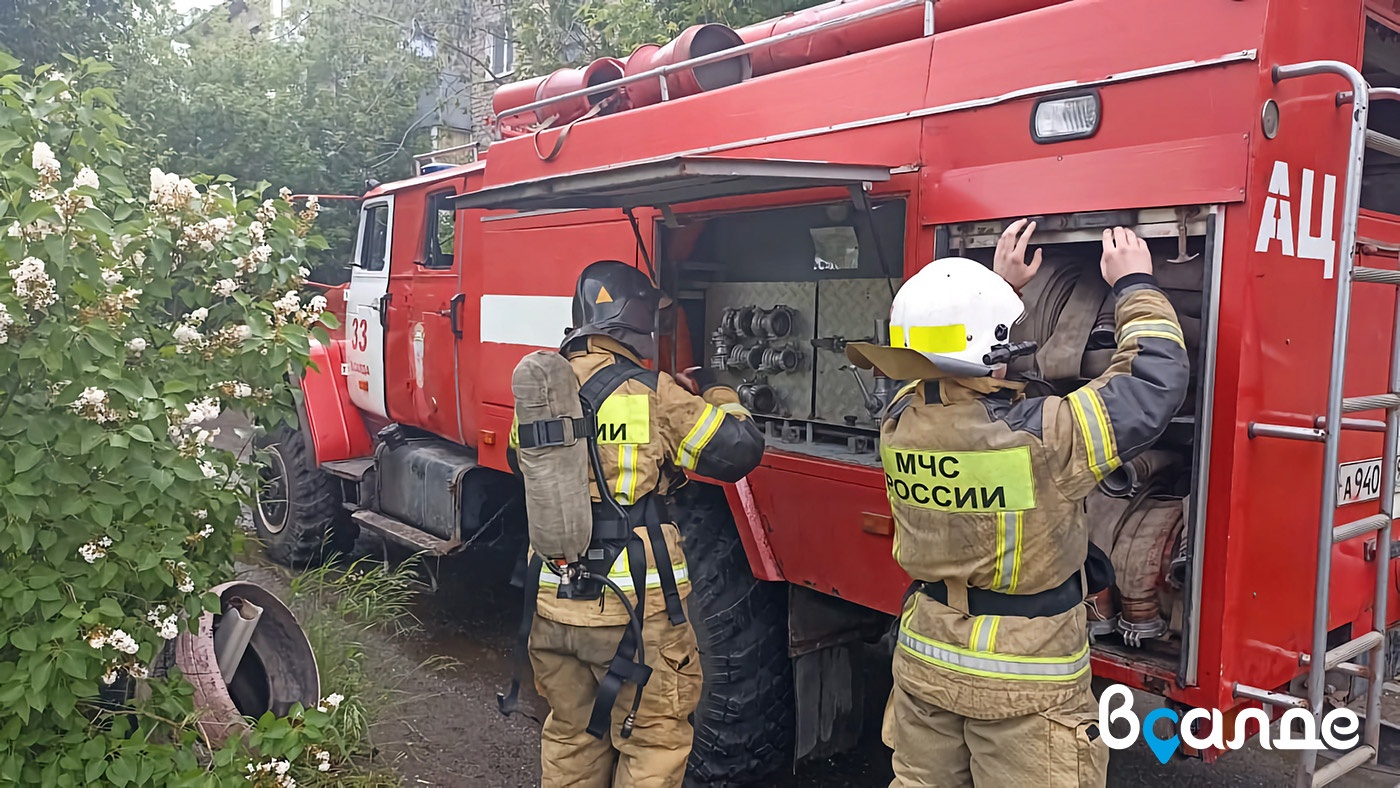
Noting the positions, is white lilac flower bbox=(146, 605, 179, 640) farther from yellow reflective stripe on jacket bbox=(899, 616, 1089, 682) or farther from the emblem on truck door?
the emblem on truck door

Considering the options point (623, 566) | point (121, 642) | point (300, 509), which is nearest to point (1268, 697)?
point (623, 566)

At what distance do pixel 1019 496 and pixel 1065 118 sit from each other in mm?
1013

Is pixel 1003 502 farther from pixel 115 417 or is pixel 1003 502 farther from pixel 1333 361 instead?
pixel 115 417

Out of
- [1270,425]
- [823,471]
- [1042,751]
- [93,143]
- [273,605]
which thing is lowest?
[273,605]

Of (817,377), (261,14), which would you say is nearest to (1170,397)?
(817,377)

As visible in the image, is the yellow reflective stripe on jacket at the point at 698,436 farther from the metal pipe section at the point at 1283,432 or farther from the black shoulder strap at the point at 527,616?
the metal pipe section at the point at 1283,432

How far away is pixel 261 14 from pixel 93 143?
77.0 feet

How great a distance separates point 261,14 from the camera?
76.4ft

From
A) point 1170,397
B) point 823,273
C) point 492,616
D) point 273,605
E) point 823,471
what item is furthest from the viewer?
point 492,616

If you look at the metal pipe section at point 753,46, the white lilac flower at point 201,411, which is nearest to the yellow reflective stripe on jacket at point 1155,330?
the metal pipe section at point 753,46

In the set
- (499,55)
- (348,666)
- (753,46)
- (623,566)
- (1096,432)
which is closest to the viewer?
(1096,432)

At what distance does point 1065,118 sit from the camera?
255cm

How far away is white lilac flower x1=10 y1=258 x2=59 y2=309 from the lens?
8.21 ft

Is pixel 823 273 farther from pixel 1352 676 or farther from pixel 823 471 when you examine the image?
pixel 1352 676
